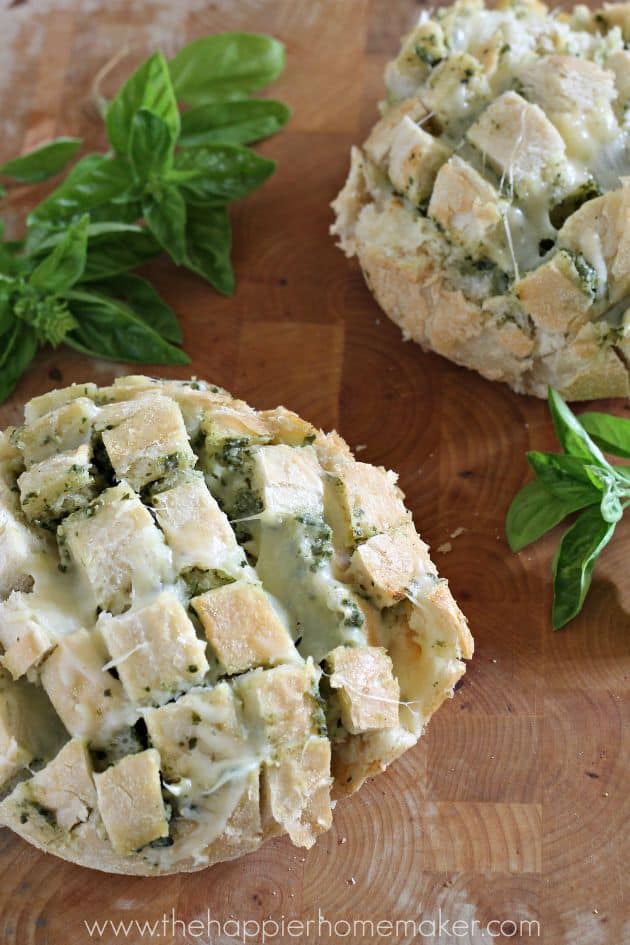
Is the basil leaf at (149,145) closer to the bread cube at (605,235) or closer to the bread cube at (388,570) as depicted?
the bread cube at (605,235)

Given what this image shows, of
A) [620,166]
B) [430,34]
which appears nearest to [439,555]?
[620,166]

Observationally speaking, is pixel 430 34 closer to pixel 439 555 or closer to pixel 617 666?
pixel 439 555

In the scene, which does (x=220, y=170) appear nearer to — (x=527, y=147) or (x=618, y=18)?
(x=527, y=147)

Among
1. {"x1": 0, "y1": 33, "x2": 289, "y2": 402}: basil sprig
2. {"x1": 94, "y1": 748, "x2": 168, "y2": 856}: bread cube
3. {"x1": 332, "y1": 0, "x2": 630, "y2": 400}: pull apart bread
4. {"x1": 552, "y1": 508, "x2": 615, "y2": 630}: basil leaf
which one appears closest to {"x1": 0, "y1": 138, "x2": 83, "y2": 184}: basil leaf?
{"x1": 0, "y1": 33, "x2": 289, "y2": 402}: basil sprig

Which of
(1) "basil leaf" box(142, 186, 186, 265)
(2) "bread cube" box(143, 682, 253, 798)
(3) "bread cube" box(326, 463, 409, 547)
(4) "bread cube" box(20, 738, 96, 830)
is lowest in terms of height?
(4) "bread cube" box(20, 738, 96, 830)

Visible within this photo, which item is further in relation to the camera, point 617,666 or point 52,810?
point 617,666

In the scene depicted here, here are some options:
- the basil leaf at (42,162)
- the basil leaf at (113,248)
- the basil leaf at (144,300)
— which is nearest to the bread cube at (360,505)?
the basil leaf at (144,300)

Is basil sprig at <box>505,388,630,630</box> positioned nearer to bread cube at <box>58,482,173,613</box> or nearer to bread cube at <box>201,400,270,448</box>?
bread cube at <box>201,400,270,448</box>
